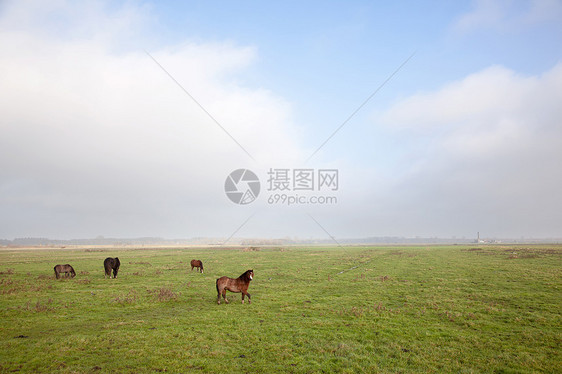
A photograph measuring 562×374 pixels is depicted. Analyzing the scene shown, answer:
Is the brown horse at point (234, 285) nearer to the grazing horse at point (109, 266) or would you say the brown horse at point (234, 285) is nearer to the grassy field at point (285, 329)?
the grassy field at point (285, 329)

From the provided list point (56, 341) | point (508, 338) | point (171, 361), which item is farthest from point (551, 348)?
point (56, 341)

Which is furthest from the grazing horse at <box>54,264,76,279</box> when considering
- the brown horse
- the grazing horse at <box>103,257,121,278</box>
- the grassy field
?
the brown horse

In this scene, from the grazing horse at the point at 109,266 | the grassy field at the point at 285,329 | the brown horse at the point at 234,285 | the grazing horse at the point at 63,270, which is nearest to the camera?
the grassy field at the point at 285,329

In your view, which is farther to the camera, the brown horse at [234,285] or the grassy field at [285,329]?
the brown horse at [234,285]

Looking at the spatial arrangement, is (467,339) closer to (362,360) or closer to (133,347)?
(362,360)

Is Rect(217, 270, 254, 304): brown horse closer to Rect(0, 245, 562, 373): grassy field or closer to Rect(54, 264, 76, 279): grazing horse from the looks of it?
Rect(0, 245, 562, 373): grassy field

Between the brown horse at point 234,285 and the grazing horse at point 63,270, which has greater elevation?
the brown horse at point 234,285

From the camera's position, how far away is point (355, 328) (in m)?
12.8

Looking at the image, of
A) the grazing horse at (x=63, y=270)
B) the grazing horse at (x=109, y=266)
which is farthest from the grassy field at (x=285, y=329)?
the grazing horse at (x=109, y=266)

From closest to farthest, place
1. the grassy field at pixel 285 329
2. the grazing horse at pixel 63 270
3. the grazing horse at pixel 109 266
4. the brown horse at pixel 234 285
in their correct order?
1. the grassy field at pixel 285 329
2. the brown horse at pixel 234 285
3. the grazing horse at pixel 63 270
4. the grazing horse at pixel 109 266

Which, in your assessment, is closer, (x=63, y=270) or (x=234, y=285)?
(x=234, y=285)

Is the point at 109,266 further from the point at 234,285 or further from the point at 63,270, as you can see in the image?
the point at 234,285

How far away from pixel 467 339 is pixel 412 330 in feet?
6.78

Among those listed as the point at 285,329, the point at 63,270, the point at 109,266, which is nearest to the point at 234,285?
the point at 285,329
